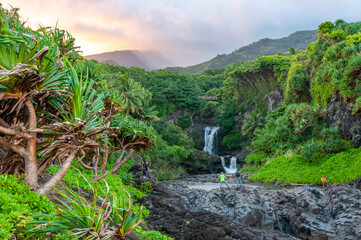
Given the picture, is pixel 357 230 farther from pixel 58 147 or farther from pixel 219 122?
pixel 219 122

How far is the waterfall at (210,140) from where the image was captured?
1725 inches

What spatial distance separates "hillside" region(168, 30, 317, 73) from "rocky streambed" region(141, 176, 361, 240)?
12095 cm

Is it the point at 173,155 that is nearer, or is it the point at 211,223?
the point at 211,223

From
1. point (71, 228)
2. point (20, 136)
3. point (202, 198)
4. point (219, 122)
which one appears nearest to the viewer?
point (71, 228)

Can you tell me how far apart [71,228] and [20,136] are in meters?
2.02

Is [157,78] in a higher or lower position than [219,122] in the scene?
higher

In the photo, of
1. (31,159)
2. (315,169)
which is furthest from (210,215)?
(315,169)

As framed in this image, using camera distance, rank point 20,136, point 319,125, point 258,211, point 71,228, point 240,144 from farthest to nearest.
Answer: point 240,144 → point 319,125 → point 258,211 → point 20,136 → point 71,228

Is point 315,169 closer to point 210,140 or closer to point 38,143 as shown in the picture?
point 38,143

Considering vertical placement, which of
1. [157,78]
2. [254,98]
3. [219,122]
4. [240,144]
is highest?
[157,78]

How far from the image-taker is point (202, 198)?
41.8 feet

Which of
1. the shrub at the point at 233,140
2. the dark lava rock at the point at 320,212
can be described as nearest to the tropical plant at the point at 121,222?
the dark lava rock at the point at 320,212

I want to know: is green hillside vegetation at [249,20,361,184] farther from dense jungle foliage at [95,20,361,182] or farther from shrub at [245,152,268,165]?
shrub at [245,152,268,165]

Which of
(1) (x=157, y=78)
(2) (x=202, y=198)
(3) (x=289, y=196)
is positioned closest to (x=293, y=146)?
(3) (x=289, y=196)
